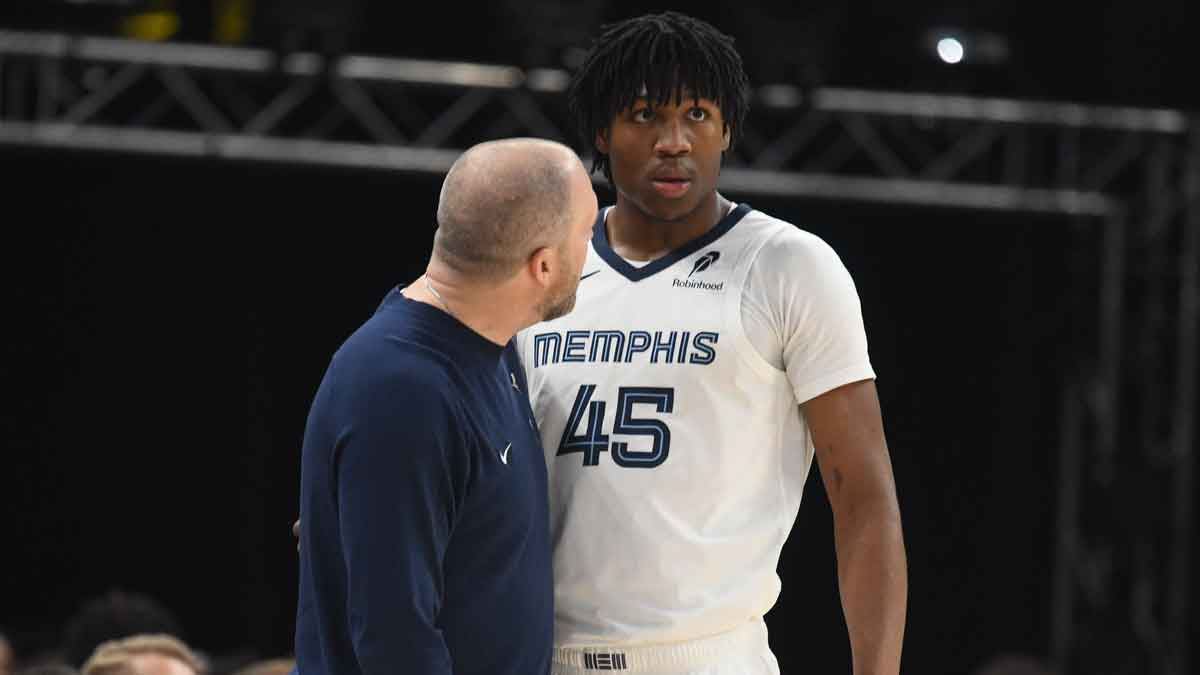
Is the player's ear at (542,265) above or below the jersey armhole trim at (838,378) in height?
above

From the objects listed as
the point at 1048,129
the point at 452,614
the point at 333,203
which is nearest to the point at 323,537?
the point at 452,614

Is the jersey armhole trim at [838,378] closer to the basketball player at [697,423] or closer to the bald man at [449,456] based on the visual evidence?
the basketball player at [697,423]

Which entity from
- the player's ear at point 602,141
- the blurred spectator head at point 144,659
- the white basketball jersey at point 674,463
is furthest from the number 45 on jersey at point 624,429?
the blurred spectator head at point 144,659

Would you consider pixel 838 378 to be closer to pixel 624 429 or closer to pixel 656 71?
pixel 624 429

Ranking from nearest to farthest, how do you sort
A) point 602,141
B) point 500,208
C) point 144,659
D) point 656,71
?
point 500,208 < point 656,71 < point 602,141 < point 144,659

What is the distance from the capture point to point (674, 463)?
3016 millimetres

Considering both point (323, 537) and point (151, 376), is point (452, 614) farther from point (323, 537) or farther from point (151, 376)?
point (151, 376)

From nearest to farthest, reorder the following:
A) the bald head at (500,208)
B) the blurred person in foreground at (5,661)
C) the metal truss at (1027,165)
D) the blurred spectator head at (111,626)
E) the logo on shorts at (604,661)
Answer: the bald head at (500,208) < the logo on shorts at (604,661) < the blurred spectator head at (111,626) < the blurred person in foreground at (5,661) < the metal truss at (1027,165)

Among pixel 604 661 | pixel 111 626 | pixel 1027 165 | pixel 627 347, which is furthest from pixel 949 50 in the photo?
pixel 604 661

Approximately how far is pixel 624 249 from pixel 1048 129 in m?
5.82

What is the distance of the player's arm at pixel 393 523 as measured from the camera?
2473 millimetres

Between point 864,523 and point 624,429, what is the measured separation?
1.44 ft

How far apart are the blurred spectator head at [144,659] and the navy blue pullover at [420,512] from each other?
197cm

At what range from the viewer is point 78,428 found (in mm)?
10336
